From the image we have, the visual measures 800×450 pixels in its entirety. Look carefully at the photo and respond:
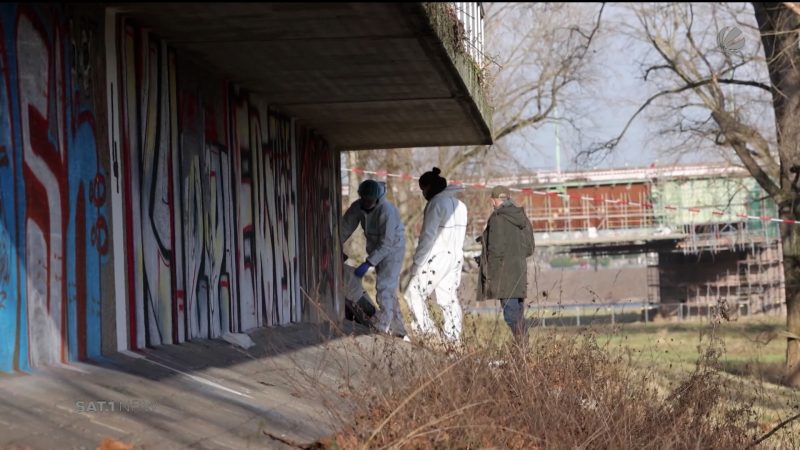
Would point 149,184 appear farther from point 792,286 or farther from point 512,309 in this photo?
point 792,286

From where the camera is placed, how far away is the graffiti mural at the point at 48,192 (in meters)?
6.47

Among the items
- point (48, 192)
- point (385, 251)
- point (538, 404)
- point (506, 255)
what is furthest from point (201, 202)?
point (385, 251)

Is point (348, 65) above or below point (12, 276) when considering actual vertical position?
above

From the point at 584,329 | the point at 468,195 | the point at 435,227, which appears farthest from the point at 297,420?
the point at 468,195

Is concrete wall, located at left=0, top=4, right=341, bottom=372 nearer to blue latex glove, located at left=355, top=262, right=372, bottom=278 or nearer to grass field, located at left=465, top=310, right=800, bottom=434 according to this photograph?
blue latex glove, located at left=355, top=262, right=372, bottom=278

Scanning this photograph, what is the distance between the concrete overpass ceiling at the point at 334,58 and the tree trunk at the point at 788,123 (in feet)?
20.2

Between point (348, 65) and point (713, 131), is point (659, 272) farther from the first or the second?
point (348, 65)

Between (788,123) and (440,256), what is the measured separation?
7.39 metres

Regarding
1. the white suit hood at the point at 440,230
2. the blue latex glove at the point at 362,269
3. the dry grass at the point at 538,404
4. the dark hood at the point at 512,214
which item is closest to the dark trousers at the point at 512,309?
the dark hood at the point at 512,214

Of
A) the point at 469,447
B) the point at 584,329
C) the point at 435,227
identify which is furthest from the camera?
the point at 435,227

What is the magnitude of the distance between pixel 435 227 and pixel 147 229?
504cm

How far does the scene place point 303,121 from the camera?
44.3 ft

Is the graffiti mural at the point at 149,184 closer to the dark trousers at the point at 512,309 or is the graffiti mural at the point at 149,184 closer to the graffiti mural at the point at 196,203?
the graffiti mural at the point at 196,203

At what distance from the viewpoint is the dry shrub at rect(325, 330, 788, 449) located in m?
6.26
